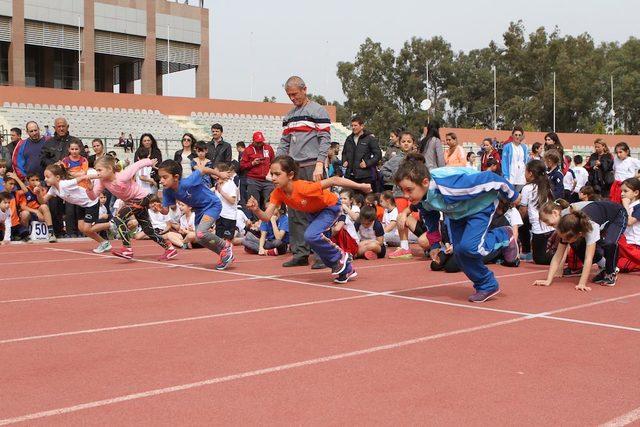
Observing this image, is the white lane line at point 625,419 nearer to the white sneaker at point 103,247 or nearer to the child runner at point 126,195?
the child runner at point 126,195

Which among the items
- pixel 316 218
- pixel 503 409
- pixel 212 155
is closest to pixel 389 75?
pixel 212 155

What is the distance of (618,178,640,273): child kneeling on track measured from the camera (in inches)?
346

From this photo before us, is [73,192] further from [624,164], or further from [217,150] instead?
[624,164]

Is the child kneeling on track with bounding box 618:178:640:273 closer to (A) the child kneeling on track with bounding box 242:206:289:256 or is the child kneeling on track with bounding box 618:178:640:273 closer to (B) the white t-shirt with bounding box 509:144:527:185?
(B) the white t-shirt with bounding box 509:144:527:185

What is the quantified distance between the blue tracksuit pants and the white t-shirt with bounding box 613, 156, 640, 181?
8354 mm

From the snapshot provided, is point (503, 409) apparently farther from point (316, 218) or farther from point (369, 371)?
point (316, 218)

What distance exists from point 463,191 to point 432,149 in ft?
14.6

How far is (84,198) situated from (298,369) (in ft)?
24.8

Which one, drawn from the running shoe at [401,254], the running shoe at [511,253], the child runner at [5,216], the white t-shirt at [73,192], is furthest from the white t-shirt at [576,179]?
the child runner at [5,216]

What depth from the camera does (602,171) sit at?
1584cm

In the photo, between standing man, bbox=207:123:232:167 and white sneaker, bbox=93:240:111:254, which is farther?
standing man, bbox=207:123:232:167

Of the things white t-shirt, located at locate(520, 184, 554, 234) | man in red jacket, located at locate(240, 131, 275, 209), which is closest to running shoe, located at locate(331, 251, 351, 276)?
white t-shirt, located at locate(520, 184, 554, 234)

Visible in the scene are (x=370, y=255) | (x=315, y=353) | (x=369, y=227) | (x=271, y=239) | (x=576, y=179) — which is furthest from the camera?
(x=576, y=179)

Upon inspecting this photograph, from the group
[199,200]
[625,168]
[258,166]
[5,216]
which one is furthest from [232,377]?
[625,168]
